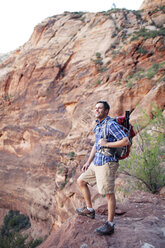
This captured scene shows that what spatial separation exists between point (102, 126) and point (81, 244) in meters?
1.56

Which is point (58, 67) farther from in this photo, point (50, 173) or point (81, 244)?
point (81, 244)

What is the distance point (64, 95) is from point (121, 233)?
12.5 m

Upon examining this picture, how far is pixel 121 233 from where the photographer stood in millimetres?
2270

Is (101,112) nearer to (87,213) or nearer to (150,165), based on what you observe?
(87,213)

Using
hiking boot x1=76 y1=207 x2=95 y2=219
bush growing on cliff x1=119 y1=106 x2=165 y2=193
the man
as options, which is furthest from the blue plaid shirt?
bush growing on cliff x1=119 y1=106 x2=165 y2=193

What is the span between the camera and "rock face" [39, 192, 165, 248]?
A: 6.77ft

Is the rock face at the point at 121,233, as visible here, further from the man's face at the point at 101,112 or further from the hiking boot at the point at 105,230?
the man's face at the point at 101,112

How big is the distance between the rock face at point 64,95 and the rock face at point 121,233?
13.7ft

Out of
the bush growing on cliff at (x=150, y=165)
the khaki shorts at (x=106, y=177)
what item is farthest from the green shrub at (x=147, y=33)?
the khaki shorts at (x=106, y=177)

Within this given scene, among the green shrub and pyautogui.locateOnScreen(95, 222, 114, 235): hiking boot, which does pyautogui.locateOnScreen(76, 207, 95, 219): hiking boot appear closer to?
pyautogui.locateOnScreen(95, 222, 114, 235): hiking boot

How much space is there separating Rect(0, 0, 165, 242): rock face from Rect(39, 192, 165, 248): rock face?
4189mm

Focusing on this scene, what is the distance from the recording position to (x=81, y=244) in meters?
2.10

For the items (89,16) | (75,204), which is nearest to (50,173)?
(75,204)

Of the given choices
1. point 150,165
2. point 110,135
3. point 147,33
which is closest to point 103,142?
point 110,135
